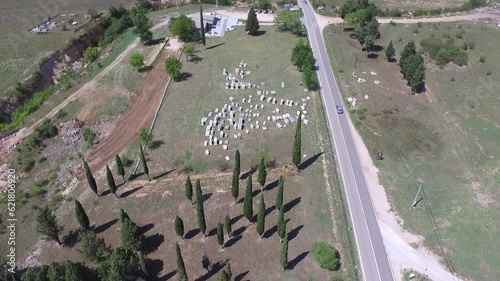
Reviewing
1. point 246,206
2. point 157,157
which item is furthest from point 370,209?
point 157,157

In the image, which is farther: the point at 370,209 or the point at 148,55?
the point at 148,55

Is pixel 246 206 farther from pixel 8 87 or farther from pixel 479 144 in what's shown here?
pixel 8 87

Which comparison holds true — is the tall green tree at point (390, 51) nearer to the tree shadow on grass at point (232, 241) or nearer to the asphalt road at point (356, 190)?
the asphalt road at point (356, 190)

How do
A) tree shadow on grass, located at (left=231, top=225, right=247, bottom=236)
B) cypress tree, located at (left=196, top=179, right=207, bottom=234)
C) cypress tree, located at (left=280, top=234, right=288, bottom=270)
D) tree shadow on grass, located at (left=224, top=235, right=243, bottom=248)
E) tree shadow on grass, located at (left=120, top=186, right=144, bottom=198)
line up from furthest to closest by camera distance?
tree shadow on grass, located at (left=120, top=186, right=144, bottom=198), tree shadow on grass, located at (left=231, top=225, right=247, bottom=236), tree shadow on grass, located at (left=224, top=235, right=243, bottom=248), cypress tree, located at (left=196, top=179, right=207, bottom=234), cypress tree, located at (left=280, top=234, right=288, bottom=270)

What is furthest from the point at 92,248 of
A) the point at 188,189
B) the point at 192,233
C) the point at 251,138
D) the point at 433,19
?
the point at 433,19

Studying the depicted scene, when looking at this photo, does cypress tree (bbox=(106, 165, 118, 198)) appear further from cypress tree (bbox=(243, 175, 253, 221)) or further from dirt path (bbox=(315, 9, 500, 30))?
dirt path (bbox=(315, 9, 500, 30))

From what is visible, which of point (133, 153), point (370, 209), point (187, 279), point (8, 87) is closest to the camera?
point (187, 279)

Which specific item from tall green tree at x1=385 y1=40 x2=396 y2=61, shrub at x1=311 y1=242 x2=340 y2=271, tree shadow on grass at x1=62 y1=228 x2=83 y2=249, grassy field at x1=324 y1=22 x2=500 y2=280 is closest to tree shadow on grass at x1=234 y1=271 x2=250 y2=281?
shrub at x1=311 y1=242 x2=340 y2=271

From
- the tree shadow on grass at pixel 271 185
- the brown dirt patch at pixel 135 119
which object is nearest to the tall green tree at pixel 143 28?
the brown dirt patch at pixel 135 119
